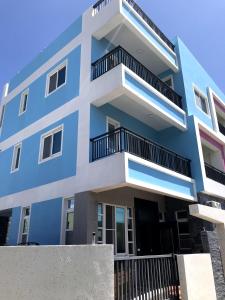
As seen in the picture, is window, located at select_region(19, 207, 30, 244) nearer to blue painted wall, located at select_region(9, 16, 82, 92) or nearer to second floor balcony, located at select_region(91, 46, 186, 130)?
second floor balcony, located at select_region(91, 46, 186, 130)

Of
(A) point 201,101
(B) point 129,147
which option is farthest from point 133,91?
(A) point 201,101

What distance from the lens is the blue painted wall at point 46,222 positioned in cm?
996

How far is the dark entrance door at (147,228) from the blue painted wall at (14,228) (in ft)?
17.2

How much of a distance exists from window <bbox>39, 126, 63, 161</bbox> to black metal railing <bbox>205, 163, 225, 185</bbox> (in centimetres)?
696

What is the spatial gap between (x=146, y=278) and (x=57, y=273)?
9.35 ft

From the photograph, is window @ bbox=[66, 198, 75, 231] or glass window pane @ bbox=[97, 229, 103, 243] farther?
window @ bbox=[66, 198, 75, 231]

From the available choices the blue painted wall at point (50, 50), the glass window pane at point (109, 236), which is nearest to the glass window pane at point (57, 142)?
the glass window pane at point (109, 236)

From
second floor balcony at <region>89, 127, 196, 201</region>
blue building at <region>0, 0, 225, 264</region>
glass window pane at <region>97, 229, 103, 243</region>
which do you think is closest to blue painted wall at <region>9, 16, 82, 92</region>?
blue building at <region>0, 0, 225, 264</region>

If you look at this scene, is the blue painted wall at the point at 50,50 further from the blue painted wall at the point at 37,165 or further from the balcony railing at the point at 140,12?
the blue painted wall at the point at 37,165

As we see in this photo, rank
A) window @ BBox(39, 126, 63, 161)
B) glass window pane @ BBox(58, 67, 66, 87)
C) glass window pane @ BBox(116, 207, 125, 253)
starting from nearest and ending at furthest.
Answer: glass window pane @ BBox(116, 207, 125, 253)
window @ BBox(39, 126, 63, 161)
glass window pane @ BBox(58, 67, 66, 87)

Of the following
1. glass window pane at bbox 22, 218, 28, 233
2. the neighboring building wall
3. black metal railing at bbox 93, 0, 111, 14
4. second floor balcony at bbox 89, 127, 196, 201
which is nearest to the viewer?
second floor balcony at bbox 89, 127, 196, 201

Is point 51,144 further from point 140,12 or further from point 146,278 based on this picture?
point 140,12

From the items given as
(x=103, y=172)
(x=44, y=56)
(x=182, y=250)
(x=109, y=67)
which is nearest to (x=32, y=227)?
(x=103, y=172)

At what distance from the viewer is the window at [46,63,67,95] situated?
12766 millimetres
